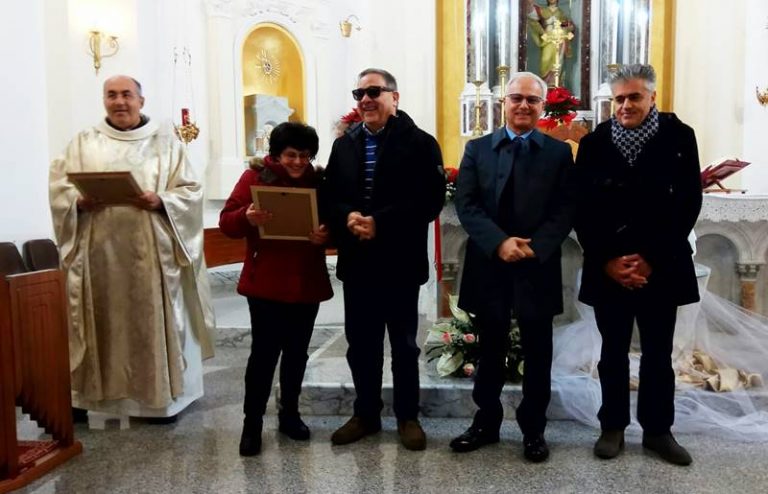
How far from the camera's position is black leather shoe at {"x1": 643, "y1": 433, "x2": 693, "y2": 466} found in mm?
2607

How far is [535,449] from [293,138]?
1.63 m

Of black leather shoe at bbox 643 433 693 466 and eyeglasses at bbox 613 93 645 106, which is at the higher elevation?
eyeglasses at bbox 613 93 645 106

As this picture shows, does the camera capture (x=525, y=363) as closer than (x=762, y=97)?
Yes

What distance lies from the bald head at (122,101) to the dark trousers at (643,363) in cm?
243

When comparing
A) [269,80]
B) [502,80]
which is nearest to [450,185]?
[269,80]

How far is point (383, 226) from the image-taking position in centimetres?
269

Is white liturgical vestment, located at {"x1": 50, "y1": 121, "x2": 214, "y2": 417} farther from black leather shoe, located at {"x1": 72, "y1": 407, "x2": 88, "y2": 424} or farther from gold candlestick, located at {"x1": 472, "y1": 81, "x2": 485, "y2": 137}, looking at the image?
gold candlestick, located at {"x1": 472, "y1": 81, "x2": 485, "y2": 137}

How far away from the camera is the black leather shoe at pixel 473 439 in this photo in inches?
110

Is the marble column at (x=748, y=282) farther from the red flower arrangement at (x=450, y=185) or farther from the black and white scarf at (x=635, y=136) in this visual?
the black and white scarf at (x=635, y=136)

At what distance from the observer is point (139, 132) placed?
331 cm

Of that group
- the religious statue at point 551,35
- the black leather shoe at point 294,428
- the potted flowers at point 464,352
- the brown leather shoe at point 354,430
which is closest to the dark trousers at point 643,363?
the potted flowers at point 464,352

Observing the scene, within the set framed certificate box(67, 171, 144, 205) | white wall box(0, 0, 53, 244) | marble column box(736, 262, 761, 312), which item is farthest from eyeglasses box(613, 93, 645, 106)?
white wall box(0, 0, 53, 244)

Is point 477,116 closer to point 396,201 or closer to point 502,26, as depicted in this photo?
point 502,26

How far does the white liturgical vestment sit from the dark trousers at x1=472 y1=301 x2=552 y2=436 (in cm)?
157
